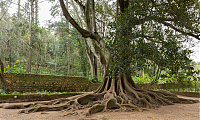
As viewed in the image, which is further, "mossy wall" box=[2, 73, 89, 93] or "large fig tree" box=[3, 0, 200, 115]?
"mossy wall" box=[2, 73, 89, 93]

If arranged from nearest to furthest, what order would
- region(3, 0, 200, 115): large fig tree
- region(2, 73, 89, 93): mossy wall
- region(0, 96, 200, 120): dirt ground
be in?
region(0, 96, 200, 120): dirt ground, region(3, 0, 200, 115): large fig tree, region(2, 73, 89, 93): mossy wall

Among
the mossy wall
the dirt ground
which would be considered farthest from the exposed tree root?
the mossy wall

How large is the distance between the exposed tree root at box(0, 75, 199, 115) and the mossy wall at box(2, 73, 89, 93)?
11.2 ft

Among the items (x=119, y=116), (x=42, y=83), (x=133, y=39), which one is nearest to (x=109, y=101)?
(x=119, y=116)

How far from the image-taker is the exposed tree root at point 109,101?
484cm

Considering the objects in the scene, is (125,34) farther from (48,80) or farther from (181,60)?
(48,80)

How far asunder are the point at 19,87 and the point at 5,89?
36.0 inches

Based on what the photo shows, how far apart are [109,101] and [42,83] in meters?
6.28

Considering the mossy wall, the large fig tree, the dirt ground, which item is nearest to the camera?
the dirt ground

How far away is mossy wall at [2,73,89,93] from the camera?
8.27m

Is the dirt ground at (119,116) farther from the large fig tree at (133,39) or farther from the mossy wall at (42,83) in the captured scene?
the mossy wall at (42,83)

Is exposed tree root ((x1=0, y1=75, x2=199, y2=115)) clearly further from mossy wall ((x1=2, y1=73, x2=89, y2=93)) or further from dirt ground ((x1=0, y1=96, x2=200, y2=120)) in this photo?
mossy wall ((x1=2, y1=73, x2=89, y2=93))

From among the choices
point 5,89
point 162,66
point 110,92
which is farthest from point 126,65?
Result: point 5,89

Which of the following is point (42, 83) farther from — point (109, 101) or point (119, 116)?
point (119, 116)
